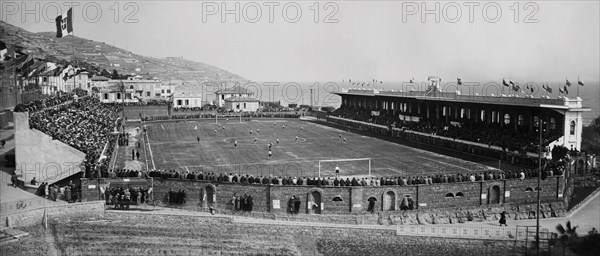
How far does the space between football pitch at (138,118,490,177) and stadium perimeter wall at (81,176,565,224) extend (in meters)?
8.46

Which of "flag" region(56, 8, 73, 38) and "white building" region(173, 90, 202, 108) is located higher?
"flag" region(56, 8, 73, 38)

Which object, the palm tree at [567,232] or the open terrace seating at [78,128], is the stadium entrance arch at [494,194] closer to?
the palm tree at [567,232]

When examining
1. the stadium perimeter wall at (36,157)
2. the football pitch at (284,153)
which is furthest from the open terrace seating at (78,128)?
the football pitch at (284,153)

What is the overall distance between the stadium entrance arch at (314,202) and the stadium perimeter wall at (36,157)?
56.5 ft

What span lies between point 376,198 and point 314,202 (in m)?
4.24

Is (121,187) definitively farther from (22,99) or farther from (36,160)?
(22,99)

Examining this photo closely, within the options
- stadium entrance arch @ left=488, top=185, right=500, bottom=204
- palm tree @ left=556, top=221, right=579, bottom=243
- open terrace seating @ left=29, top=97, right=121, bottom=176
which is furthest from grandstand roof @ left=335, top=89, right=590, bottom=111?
open terrace seating @ left=29, top=97, right=121, bottom=176

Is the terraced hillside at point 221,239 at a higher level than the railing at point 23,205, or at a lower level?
lower

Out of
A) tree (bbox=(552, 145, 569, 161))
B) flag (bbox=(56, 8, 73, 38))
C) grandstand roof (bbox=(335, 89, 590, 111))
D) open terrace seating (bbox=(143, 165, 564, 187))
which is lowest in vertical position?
open terrace seating (bbox=(143, 165, 564, 187))

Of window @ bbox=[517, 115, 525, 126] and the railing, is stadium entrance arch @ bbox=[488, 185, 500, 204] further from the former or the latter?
the railing

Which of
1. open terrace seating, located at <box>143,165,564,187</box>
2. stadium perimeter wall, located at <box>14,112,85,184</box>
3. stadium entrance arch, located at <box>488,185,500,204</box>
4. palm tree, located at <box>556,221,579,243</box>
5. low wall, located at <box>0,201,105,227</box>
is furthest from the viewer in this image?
stadium perimeter wall, located at <box>14,112,85,184</box>

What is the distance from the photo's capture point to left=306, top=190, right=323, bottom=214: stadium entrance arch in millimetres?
Answer: 38031

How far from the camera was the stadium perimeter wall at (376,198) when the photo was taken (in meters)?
38.1

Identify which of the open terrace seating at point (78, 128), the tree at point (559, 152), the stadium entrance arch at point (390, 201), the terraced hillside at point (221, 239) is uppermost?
the open terrace seating at point (78, 128)
